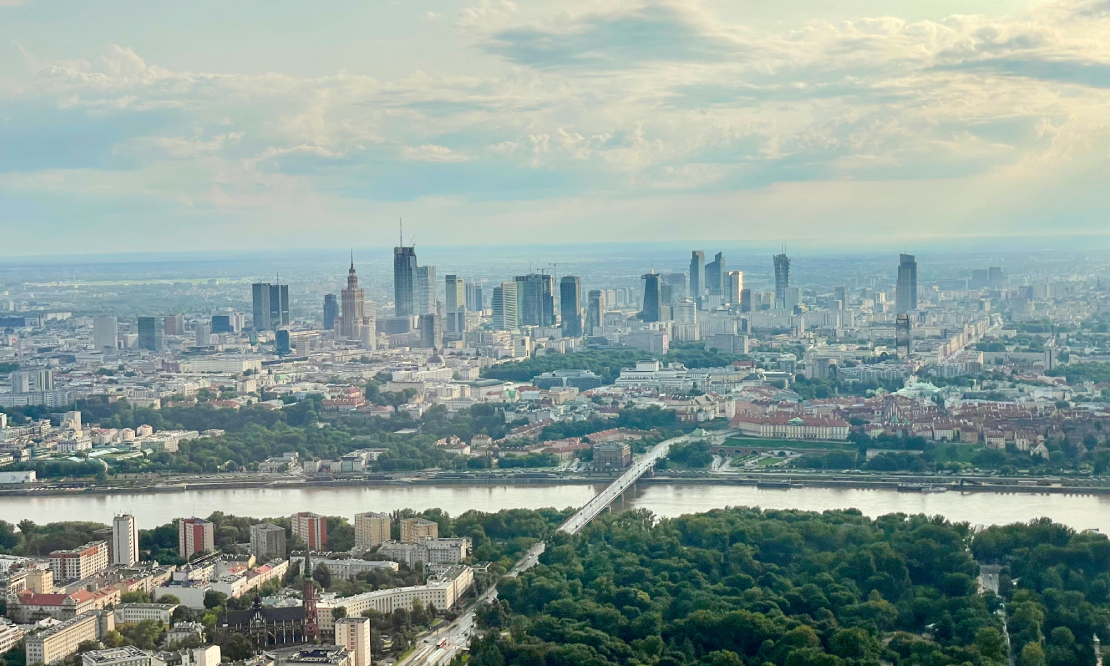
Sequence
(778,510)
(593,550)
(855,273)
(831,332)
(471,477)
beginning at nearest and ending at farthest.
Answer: (593,550)
(778,510)
(471,477)
(831,332)
(855,273)

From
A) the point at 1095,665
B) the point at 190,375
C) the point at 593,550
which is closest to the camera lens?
the point at 1095,665

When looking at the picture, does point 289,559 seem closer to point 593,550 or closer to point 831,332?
point 593,550

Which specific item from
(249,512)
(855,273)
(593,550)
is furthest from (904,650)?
(855,273)

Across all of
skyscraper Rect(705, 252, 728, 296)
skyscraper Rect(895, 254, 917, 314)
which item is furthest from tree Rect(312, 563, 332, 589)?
skyscraper Rect(705, 252, 728, 296)

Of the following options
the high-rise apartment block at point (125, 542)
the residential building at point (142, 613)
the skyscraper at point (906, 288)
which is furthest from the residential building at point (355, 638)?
the skyscraper at point (906, 288)

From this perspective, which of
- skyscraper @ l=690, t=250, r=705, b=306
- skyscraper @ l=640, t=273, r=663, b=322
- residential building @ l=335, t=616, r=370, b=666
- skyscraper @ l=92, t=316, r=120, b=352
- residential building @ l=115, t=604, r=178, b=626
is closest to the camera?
residential building @ l=335, t=616, r=370, b=666

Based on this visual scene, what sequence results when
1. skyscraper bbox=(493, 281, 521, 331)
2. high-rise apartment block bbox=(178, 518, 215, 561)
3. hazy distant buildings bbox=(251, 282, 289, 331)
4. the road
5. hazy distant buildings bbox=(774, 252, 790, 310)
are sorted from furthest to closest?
1. hazy distant buildings bbox=(774, 252, 790, 310)
2. hazy distant buildings bbox=(251, 282, 289, 331)
3. skyscraper bbox=(493, 281, 521, 331)
4. high-rise apartment block bbox=(178, 518, 215, 561)
5. the road

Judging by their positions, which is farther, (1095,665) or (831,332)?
(831,332)

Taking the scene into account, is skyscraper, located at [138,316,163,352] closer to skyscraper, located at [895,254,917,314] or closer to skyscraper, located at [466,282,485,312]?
skyscraper, located at [466,282,485,312]
